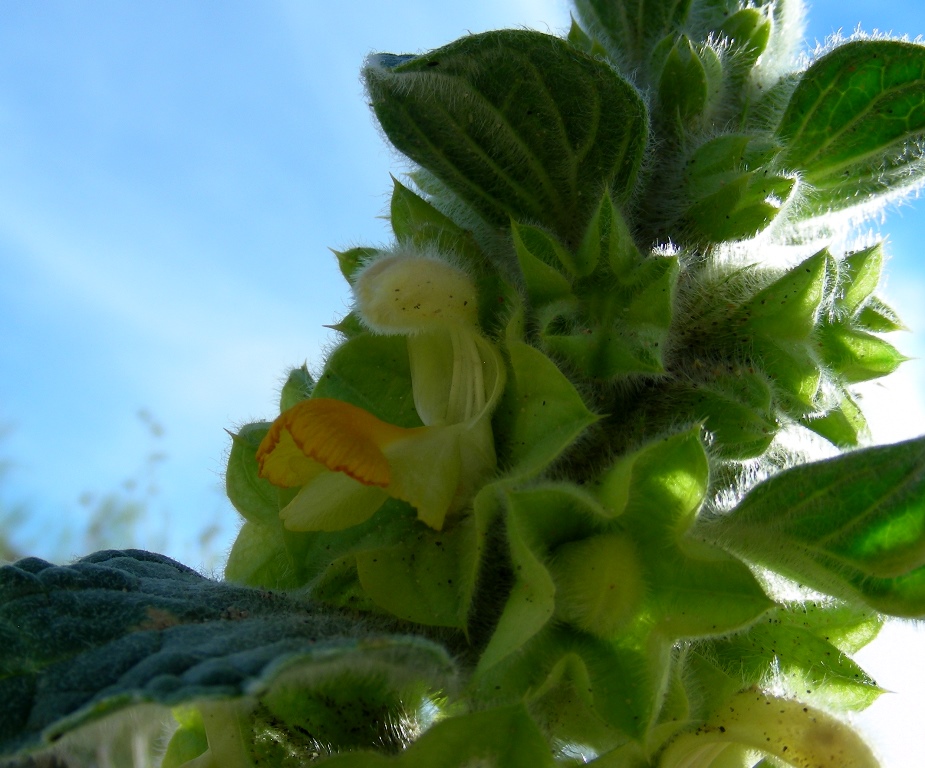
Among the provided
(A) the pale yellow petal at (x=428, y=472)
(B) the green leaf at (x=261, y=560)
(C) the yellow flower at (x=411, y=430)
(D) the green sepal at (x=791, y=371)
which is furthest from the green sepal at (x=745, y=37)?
(B) the green leaf at (x=261, y=560)

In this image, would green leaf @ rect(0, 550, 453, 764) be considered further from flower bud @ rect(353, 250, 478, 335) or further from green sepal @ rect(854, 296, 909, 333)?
green sepal @ rect(854, 296, 909, 333)

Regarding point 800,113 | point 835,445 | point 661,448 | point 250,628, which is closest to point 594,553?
point 661,448

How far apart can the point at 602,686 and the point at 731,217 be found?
0.92 m

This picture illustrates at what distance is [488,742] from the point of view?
49.1 inches

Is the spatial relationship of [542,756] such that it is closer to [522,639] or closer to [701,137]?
[522,639]

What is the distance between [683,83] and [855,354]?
0.66m

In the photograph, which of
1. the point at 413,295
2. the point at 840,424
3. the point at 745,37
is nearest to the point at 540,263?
the point at 413,295

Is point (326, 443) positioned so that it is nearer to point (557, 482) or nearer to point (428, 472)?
point (428, 472)

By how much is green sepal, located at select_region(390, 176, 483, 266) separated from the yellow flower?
0.12 m

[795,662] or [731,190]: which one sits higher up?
[731,190]

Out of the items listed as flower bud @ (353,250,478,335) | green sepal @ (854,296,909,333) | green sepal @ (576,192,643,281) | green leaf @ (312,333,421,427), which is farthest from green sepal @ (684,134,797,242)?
green leaf @ (312,333,421,427)

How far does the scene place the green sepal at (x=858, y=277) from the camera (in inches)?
71.5

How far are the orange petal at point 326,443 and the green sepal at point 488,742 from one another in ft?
1.21

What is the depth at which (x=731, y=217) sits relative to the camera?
67.2 inches
